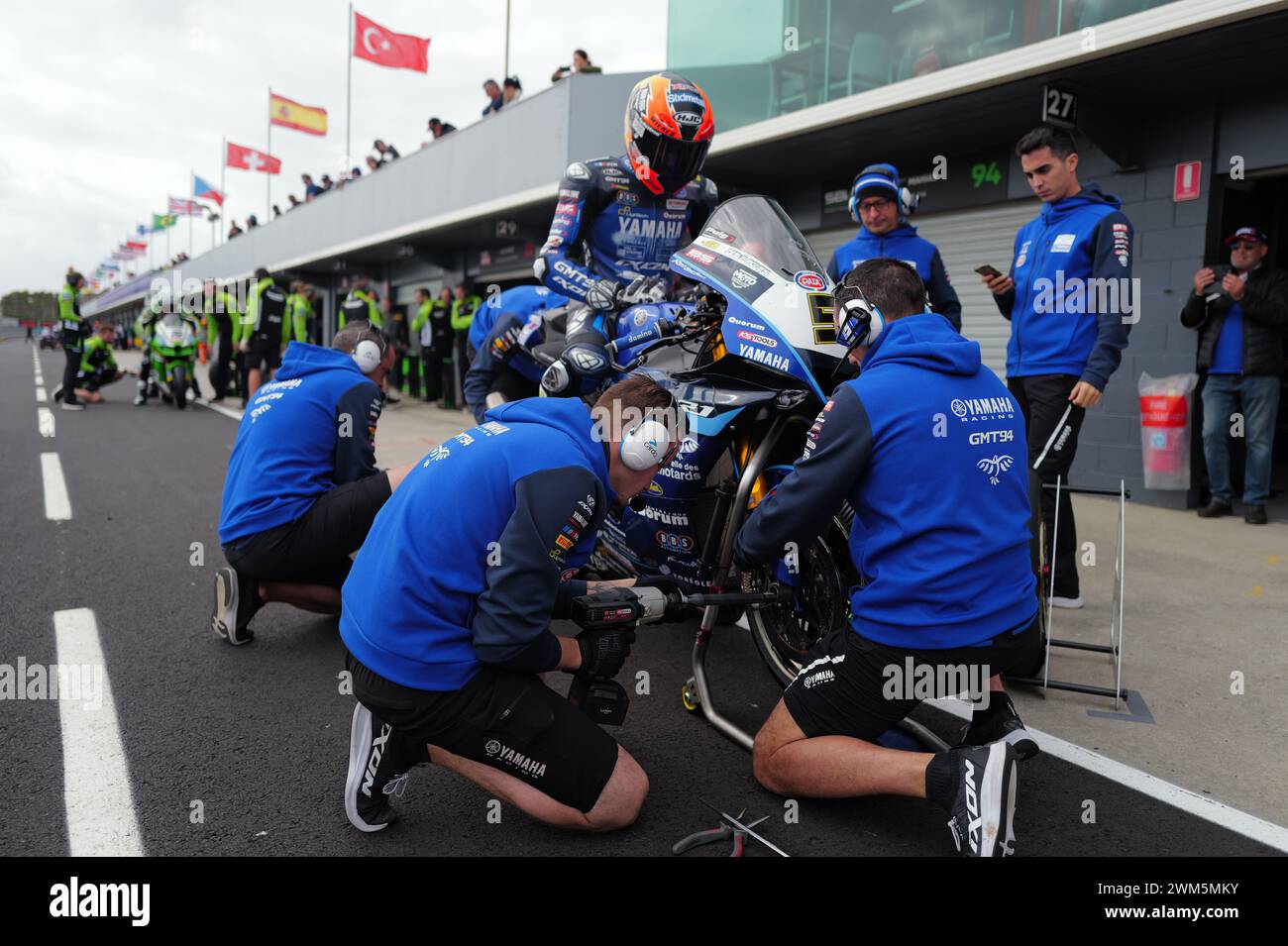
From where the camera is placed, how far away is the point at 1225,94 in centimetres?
734

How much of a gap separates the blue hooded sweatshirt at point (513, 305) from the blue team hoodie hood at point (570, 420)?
3131 mm

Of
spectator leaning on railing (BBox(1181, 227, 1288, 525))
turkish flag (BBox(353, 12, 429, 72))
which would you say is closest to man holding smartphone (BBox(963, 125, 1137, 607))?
spectator leaning on railing (BBox(1181, 227, 1288, 525))

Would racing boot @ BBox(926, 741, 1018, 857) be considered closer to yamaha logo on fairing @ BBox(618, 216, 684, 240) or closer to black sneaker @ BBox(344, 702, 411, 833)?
black sneaker @ BBox(344, 702, 411, 833)

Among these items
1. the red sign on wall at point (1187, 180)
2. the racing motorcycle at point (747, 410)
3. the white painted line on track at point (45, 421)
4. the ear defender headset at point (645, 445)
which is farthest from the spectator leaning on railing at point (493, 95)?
the ear defender headset at point (645, 445)

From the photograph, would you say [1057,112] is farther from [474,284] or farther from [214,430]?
[474,284]

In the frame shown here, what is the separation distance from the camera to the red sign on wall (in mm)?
7531

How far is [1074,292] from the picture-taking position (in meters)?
4.25

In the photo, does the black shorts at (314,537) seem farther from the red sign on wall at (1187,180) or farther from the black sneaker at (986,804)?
the red sign on wall at (1187,180)

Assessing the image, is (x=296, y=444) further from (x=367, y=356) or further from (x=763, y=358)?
(x=763, y=358)

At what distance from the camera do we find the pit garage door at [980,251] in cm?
916

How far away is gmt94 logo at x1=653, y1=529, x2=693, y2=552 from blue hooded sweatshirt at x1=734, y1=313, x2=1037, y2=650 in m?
0.92

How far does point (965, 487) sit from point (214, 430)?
11761mm

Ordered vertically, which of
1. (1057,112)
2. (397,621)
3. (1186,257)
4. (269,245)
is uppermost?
(269,245)
